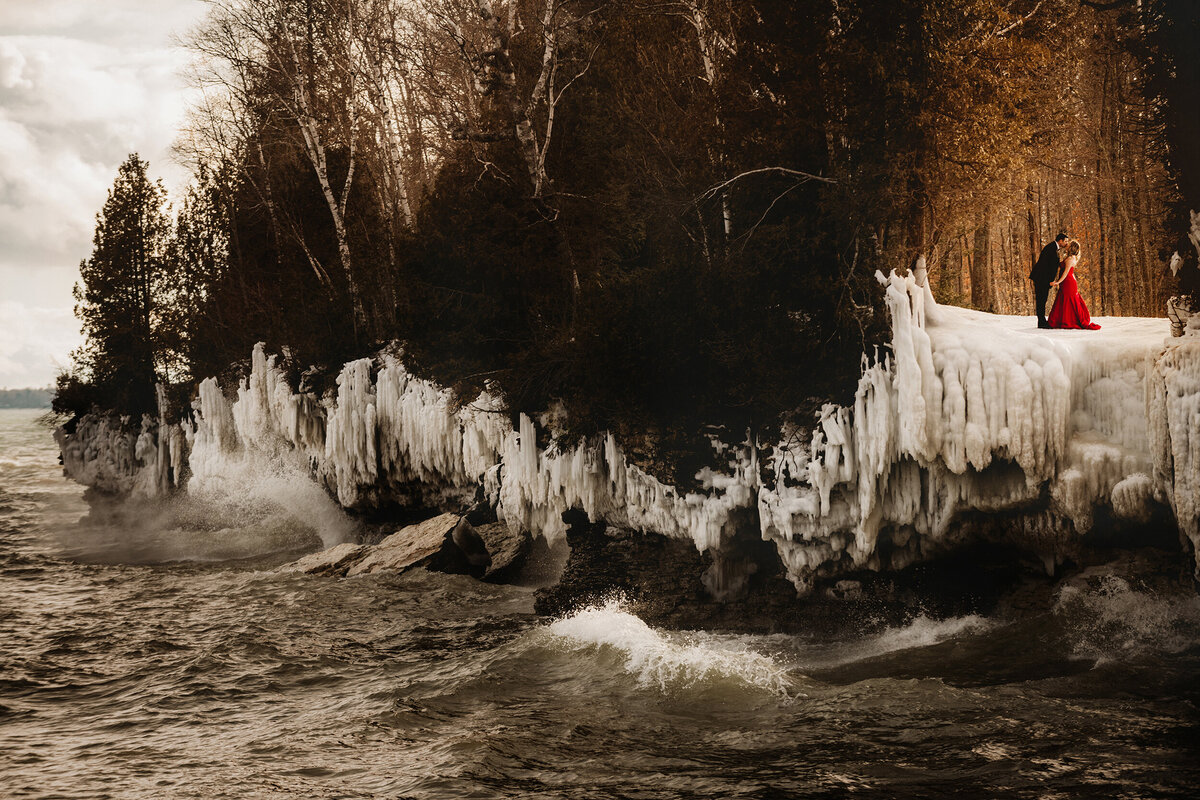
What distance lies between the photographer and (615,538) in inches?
650

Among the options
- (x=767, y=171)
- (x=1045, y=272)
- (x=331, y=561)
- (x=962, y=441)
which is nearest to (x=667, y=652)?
(x=962, y=441)

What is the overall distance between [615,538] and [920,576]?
546cm

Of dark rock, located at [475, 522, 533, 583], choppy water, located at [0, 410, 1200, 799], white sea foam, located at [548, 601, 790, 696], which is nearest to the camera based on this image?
choppy water, located at [0, 410, 1200, 799]

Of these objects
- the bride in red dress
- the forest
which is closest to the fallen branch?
the forest

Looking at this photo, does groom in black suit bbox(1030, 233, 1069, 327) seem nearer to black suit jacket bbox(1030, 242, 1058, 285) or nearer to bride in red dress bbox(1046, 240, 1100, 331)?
→ black suit jacket bbox(1030, 242, 1058, 285)

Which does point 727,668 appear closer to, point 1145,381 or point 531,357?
point 1145,381

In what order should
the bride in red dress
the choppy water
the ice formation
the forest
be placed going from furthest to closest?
the bride in red dress
the forest
the ice formation
the choppy water

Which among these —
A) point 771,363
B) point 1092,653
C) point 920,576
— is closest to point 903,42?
point 771,363

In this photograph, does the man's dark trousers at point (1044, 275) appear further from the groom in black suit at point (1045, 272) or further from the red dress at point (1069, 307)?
the red dress at point (1069, 307)

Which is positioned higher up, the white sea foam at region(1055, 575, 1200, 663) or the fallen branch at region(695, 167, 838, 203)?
the fallen branch at region(695, 167, 838, 203)

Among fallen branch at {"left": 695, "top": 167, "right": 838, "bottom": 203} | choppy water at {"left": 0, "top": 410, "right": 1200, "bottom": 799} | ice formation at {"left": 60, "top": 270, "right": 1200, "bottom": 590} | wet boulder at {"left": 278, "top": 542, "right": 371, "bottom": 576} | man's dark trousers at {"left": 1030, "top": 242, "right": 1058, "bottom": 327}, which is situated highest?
fallen branch at {"left": 695, "top": 167, "right": 838, "bottom": 203}

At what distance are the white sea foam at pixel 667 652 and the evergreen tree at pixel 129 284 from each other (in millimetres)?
27246

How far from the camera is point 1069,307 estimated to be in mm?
14445

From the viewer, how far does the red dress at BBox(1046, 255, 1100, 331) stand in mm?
14328
